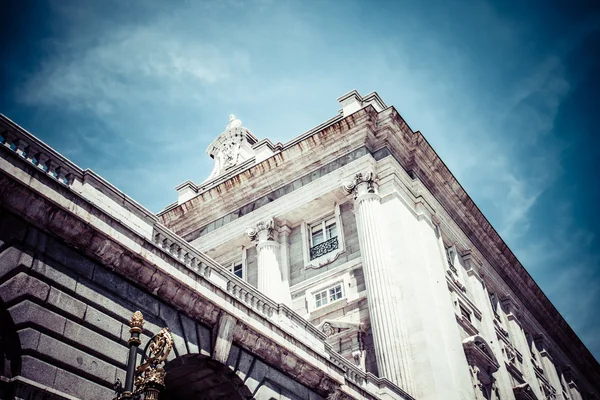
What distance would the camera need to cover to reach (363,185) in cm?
2698

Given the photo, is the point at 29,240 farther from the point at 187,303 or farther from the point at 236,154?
the point at 236,154

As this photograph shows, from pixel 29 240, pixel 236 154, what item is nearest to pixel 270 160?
pixel 236 154

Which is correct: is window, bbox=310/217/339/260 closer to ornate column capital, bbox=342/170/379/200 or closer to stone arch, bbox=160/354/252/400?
ornate column capital, bbox=342/170/379/200

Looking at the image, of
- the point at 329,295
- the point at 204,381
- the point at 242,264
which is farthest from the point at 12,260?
the point at 242,264

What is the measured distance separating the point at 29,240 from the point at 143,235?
9.50 feet

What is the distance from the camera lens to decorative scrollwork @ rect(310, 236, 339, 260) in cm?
2762

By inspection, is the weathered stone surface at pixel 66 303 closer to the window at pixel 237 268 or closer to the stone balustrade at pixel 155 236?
the stone balustrade at pixel 155 236

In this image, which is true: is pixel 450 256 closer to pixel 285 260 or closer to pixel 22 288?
pixel 285 260

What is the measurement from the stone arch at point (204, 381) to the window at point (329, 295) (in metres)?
11.8

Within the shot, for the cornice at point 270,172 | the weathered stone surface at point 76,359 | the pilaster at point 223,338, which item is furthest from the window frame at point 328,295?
the weathered stone surface at point 76,359

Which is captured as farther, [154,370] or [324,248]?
[324,248]

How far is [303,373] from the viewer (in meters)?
15.7

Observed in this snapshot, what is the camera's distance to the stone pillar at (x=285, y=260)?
88.5ft

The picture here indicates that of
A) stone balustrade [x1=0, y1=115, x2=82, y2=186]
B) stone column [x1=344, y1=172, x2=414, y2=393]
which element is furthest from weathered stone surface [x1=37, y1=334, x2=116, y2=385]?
stone column [x1=344, y1=172, x2=414, y2=393]
